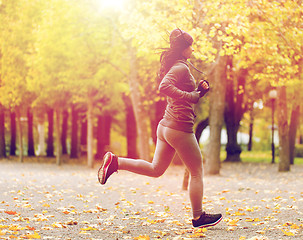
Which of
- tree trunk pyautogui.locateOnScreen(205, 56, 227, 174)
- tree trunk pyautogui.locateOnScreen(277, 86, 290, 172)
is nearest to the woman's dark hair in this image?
tree trunk pyautogui.locateOnScreen(205, 56, 227, 174)

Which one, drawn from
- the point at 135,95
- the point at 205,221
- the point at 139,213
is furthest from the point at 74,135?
the point at 205,221

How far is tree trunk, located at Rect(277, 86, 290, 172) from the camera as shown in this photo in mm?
17734

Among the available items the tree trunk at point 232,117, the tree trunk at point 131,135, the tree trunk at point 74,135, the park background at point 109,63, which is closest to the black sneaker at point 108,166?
the park background at point 109,63

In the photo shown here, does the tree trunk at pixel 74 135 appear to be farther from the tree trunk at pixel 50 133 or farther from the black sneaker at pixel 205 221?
the black sneaker at pixel 205 221

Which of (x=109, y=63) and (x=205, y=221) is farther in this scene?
(x=109, y=63)

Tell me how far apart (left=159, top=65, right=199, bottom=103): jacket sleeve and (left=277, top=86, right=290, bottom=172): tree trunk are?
41.9 feet

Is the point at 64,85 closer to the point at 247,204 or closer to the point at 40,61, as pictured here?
the point at 40,61

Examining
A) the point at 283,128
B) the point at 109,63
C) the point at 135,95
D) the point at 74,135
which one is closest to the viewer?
the point at 283,128

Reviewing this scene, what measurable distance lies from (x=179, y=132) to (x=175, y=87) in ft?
1.59

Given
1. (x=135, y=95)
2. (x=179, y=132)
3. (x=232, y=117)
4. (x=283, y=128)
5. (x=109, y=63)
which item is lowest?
(x=283, y=128)

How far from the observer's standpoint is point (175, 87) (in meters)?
5.33

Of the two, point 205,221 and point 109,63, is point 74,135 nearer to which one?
point 109,63

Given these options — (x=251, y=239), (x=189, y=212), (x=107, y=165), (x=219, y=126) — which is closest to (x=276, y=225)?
(x=251, y=239)

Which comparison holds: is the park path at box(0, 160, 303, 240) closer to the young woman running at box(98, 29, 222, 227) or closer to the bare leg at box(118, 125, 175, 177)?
the young woman running at box(98, 29, 222, 227)
